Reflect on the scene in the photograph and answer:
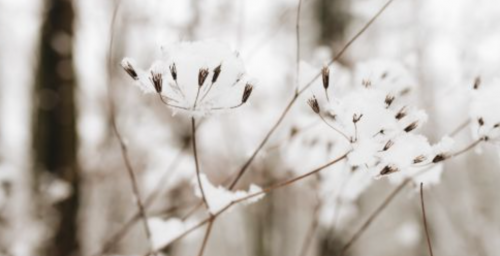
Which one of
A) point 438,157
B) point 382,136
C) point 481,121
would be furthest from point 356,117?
point 481,121

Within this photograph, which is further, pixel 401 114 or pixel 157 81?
pixel 401 114

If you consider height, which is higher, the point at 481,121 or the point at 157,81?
the point at 481,121

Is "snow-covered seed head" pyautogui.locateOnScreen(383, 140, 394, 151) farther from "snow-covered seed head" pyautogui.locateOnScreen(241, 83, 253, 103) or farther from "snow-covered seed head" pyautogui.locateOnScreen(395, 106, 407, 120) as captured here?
"snow-covered seed head" pyautogui.locateOnScreen(241, 83, 253, 103)

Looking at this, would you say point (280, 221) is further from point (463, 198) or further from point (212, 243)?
point (212, 243)

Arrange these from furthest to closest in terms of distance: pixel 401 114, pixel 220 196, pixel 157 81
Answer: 1. pixel 220 196
2. pixel 401 114
3. pixel 157 81

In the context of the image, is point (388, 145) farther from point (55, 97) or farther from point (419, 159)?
point (55, 97)

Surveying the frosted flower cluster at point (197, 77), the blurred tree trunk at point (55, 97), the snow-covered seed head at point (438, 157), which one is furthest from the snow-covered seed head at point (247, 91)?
the blurred tree trunk at point (55, 97)

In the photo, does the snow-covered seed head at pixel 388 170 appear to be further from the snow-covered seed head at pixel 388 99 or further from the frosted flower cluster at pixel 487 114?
the frosted flower cluster at pixel 487 114
